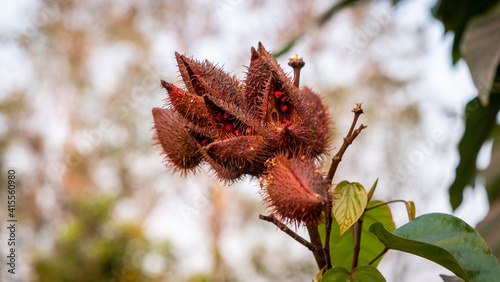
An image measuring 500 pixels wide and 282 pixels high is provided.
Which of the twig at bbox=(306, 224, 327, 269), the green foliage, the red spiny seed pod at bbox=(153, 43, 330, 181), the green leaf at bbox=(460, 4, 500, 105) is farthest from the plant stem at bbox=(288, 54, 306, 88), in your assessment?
the green foliage

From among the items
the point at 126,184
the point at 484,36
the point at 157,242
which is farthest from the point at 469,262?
the point at 126,184

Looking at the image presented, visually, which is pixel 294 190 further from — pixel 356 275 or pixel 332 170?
pixel 356 275

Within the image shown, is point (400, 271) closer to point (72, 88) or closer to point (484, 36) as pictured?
point (484, 36)

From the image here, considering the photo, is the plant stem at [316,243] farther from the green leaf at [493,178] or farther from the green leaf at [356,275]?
the green leaf at [493,178]

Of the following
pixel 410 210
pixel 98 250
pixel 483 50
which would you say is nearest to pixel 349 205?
pixel 410 210

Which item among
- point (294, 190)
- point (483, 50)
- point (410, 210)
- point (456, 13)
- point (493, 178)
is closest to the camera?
point (294, 190)

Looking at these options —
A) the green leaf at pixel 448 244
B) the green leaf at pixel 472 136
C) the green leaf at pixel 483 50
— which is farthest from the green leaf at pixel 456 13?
the green leaf at pixel 448 244
